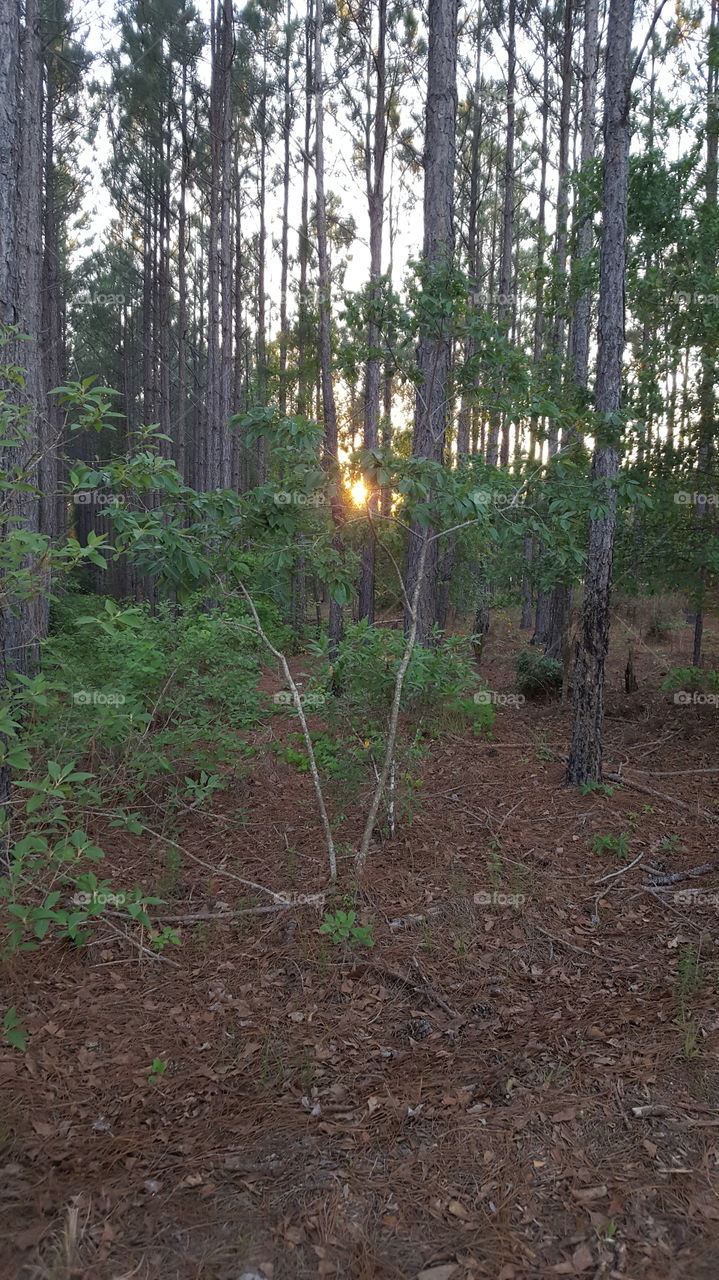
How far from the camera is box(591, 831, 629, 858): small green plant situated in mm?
5788

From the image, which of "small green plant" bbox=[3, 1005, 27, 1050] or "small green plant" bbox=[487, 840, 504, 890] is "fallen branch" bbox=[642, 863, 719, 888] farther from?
"small green plant" bbox=[3, 1005, 27, 1050]

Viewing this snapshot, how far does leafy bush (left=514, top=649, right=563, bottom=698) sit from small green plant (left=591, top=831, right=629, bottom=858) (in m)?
5.35

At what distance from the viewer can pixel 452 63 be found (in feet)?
27.2

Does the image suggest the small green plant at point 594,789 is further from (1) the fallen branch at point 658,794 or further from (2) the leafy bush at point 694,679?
(2) the leafy bush at point 694,679

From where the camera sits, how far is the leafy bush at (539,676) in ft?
36.6

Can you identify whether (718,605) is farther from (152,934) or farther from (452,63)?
(152,934)

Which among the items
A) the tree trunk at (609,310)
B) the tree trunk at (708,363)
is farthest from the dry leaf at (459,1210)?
the tree trunk at (708,363)

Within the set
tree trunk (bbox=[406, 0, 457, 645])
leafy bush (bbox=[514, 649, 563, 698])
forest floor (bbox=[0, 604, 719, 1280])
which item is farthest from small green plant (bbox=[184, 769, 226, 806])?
leafy bush (bbox=[514, 649, 563, 698])

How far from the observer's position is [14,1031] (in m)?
3.28

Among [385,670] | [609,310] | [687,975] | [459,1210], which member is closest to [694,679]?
[609,310]

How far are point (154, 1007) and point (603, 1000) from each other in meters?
2.39

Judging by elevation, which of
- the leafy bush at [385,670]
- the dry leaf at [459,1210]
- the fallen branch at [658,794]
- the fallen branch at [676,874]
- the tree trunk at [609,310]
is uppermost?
the tree trunk at [609,310]

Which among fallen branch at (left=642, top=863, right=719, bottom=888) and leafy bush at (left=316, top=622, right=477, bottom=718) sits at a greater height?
leafy bush at (left=316, top=622, right=477, bottom=718)

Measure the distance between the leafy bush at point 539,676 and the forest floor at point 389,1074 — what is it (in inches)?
201
